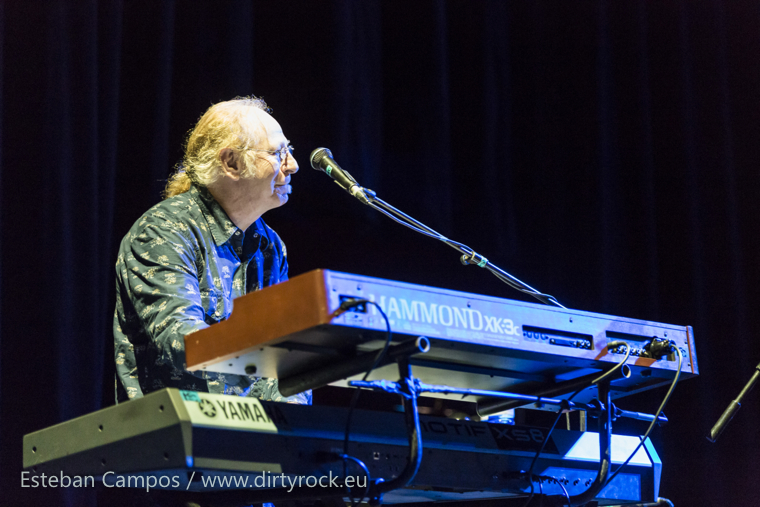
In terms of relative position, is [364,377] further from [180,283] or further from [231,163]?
[231,163]

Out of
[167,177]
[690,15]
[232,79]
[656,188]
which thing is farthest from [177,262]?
[690,15]

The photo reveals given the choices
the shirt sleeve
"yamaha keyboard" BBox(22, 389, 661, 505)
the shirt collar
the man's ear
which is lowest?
"yamaha keyboard" BBox(22, 389, 661, 505)

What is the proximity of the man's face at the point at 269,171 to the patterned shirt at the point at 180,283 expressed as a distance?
0.33 feet

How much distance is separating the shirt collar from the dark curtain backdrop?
62 centimetres

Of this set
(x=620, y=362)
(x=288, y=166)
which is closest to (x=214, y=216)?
(x=288, y=166)

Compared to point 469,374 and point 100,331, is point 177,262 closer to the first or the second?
point 469,374

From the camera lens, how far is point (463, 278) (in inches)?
153

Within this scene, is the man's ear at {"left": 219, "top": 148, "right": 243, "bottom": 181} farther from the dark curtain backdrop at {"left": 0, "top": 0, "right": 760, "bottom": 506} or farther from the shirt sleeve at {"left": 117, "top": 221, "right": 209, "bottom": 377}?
the dark curtain backdrop at {"left": 0, "top": 0, "right": 760, "bottom": 506}

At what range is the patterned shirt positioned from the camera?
1.74 m

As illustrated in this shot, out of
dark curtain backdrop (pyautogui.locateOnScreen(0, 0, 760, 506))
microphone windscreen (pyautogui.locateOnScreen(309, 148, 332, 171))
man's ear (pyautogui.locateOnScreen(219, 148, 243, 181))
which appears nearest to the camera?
microphone windscreen (pyautogui.locateOnScreen(309, 148, 332, 171))

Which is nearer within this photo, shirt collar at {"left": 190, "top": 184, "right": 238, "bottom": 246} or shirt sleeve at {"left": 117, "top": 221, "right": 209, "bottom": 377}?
shirt sleeve at {"left": 117, "top": 221, "right": 209, "bottom": 377}

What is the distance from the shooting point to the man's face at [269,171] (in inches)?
94.3

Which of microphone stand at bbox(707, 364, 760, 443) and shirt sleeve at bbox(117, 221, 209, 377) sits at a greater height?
shirt sleeve at bbox(117, 221, 209, 377)

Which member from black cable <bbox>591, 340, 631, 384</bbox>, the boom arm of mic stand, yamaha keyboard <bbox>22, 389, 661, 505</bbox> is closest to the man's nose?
the boom arm of mic stand
